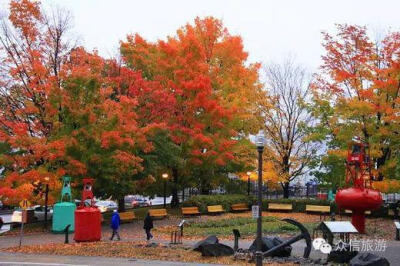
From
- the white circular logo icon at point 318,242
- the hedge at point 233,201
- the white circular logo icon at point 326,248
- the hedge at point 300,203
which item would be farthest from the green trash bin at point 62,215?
the hedge at point 300,203

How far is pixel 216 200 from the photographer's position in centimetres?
3859

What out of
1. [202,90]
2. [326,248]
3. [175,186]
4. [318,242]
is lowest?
[326,248]

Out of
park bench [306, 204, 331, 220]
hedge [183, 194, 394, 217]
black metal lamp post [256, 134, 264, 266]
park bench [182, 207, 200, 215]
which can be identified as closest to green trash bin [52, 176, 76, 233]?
park bench [182, 207, 200, 215]

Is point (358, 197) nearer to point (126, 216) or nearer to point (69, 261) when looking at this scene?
point (69, 261)

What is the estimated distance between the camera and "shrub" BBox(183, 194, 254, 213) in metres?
37.5

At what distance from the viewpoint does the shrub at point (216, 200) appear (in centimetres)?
3750

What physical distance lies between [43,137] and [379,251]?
770 inches

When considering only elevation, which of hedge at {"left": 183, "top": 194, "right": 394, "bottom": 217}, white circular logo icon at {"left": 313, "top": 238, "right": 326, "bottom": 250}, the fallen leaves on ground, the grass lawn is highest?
hedge at {"left": 183, "top": 194, "right": 394, "bottom": 217}

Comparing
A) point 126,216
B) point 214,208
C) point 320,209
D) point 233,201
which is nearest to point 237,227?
point 126,216

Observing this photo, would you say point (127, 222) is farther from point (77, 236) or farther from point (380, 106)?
point (380, 106)

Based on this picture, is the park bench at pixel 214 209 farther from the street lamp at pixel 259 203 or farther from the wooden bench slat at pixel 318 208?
the street lamp at pixel 259 203

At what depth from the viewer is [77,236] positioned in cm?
2431

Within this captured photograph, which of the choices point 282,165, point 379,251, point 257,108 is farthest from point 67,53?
point 379,251

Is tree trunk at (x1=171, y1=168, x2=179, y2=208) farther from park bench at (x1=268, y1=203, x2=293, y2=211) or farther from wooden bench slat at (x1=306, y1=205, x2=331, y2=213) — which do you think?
wooden bench slat at (x1=306, y1=205, x2=331, y2=213)
